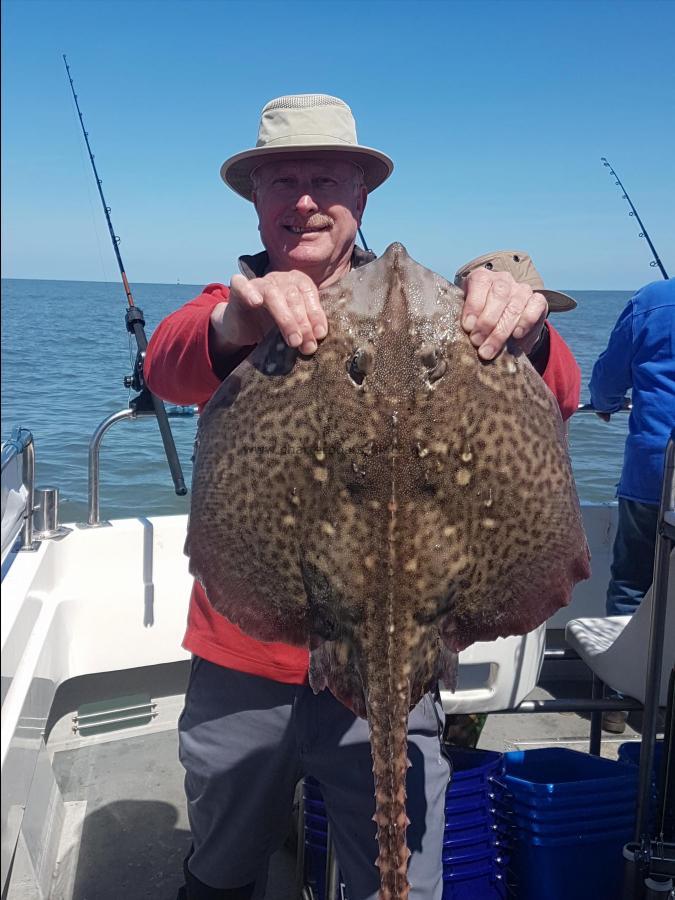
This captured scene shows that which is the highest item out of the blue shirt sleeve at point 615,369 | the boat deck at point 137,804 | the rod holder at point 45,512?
the blue shirt sleeve at point 615,369

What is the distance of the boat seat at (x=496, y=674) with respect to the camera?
3.02 metres

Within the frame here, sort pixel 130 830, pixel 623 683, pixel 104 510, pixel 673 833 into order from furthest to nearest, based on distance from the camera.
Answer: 1. pixel 104 510
2. pixel 130 830
3. pixel 623 683
4. pixel 673 833

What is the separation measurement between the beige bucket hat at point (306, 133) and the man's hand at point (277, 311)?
0.66 meters

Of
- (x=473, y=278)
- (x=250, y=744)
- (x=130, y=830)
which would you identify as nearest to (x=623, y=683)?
(x=250, y=744)

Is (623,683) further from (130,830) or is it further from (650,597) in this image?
(130,830)

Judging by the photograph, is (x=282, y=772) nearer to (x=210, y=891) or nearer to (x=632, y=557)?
(x=210, y=891)

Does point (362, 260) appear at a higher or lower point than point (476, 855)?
higher

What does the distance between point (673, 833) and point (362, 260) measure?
2.16m

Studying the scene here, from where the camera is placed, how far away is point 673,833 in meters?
2.60

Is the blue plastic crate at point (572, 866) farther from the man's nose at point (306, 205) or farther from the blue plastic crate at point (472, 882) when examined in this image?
the man's nose at point (306, 205)

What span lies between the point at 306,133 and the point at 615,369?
10.1ft

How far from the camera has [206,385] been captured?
2043mm

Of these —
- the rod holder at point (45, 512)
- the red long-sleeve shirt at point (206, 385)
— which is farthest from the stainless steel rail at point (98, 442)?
the red long-sleeve shirt at point (206, 385)

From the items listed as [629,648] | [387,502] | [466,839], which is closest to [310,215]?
[387,502]
